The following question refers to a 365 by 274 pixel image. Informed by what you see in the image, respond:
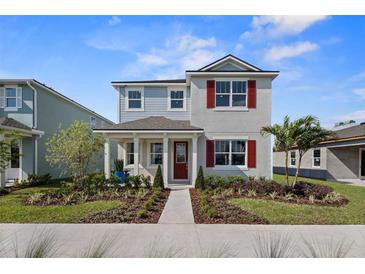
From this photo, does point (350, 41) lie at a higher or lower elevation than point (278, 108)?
higher

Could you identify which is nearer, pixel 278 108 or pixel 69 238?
pixel 69 238

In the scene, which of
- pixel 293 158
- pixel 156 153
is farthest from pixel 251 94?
pixel 293 158

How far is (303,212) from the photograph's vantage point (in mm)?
8367

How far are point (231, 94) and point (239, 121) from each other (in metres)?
1.69

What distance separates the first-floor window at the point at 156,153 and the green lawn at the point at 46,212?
250 inches

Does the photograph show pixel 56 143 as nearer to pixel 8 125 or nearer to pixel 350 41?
pixel 8 125

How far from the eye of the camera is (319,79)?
13.6 metres

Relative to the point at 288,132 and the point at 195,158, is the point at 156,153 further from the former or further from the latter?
the point at 288,132

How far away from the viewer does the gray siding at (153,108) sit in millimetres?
16078

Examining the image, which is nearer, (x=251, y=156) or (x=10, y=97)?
(x=251, y=156)

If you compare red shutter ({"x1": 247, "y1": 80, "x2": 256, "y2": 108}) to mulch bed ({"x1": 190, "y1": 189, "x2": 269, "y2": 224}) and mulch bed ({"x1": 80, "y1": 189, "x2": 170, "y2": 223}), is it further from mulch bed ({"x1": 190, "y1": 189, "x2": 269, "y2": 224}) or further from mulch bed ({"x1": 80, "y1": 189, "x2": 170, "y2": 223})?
mulch bed ({"x1": 80, "y1": 189, "x2": 170, "y2": 223})

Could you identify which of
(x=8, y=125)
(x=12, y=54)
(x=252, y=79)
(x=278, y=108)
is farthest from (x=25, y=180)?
(x=278, y=108)

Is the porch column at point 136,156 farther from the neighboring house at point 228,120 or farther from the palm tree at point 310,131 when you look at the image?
the palm tree at point 310,131
